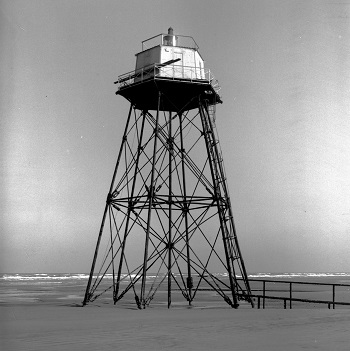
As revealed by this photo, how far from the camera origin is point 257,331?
12.2 m

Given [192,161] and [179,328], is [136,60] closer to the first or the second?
[192,161]

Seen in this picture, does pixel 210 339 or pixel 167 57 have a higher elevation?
pixel 167 57

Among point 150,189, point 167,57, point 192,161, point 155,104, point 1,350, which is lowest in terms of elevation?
point 1,350

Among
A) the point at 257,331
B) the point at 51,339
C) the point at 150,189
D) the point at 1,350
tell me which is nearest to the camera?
the point at 1,350

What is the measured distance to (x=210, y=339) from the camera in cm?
1089

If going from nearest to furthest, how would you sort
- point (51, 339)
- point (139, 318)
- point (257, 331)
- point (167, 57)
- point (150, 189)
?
point (51, 339), point (257, 331), point (139, 318), point (150, 189), point (167, 57)

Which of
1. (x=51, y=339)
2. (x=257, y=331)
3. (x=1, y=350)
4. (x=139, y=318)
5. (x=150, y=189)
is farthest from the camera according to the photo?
(x=150, y=189)

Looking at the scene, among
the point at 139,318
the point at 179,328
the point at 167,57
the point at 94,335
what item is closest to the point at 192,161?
the point at 167,57

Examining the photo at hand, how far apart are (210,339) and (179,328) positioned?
1833 mm

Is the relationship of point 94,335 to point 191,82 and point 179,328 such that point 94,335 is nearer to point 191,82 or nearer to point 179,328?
point 179,328

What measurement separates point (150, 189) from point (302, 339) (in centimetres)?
1043

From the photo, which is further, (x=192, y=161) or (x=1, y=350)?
(x=192, y=161)

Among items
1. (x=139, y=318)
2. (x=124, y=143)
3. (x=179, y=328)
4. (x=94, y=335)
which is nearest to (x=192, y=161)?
(x=124, y=143)

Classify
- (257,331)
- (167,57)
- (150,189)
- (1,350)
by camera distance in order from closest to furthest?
(1,350) → (257,331) → (150,189) → (167,57)
